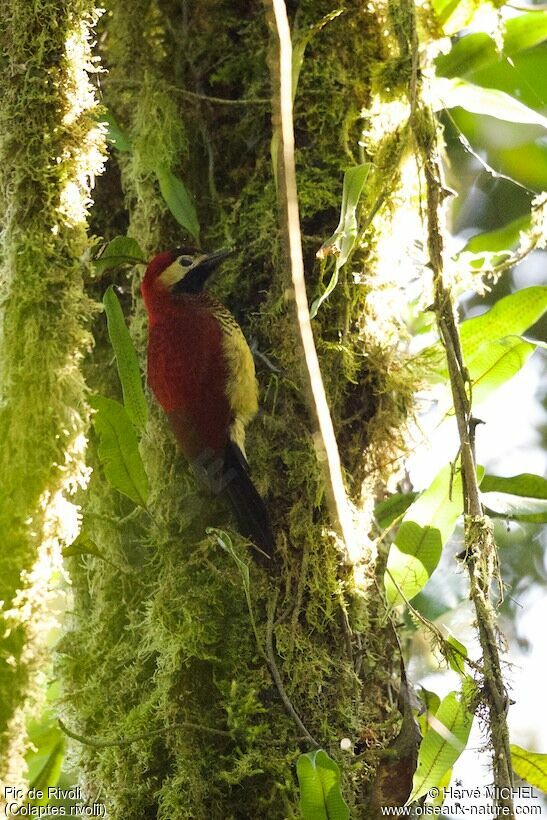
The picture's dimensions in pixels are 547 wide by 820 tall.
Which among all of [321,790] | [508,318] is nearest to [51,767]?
[321,790]

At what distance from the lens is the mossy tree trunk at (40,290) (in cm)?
169

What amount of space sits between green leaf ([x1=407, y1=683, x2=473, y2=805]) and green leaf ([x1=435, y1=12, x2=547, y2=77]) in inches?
65.8

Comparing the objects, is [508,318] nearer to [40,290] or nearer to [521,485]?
[521,485]

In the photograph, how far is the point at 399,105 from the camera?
2.53m

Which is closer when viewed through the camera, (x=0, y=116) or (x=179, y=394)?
(x=0, y=116)

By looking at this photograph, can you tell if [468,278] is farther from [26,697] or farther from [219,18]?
[26,697]

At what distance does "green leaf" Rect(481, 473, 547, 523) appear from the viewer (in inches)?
91.6

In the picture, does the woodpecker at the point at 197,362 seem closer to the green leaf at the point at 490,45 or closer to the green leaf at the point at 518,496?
the green leaf at the point at 518,496

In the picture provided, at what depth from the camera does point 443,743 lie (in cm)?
183

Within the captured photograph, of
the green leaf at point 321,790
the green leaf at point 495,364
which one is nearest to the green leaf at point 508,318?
the green leaf at point 495,364

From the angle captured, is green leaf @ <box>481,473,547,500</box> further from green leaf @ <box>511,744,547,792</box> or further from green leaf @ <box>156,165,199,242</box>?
green leaf @ <box>156,165,199,242</box>

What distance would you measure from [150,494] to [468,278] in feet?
3.61

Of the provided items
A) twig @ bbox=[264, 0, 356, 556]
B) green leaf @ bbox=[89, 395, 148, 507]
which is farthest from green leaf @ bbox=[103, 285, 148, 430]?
twig @ bbox=[264, 0, 356, 556]

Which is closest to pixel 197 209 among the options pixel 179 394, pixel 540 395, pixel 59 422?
pixel 179 394
